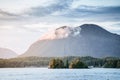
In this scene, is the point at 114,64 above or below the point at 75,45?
below

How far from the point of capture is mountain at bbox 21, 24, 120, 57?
146 metres

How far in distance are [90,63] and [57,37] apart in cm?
10661

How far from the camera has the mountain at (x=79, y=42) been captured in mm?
146250

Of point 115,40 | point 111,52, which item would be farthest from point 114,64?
point 115,40

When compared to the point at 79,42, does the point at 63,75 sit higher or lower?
lower

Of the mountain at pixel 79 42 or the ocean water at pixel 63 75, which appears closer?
the ocean water at pixel 63 75

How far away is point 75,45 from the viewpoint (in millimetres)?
157750

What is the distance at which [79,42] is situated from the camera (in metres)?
157

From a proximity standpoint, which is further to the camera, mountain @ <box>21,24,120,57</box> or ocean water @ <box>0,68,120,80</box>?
mountain @ <box>21,24,120,57</box>

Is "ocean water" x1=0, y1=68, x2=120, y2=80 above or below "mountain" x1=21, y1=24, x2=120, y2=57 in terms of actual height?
below

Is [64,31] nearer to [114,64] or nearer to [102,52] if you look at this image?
[102,52]

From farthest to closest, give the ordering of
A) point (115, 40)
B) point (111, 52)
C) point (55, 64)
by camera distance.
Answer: point (115, 40) < point (111, 52) < point (55, 64)

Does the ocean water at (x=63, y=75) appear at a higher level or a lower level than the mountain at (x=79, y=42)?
lower

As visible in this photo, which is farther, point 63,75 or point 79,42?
point 79,42
